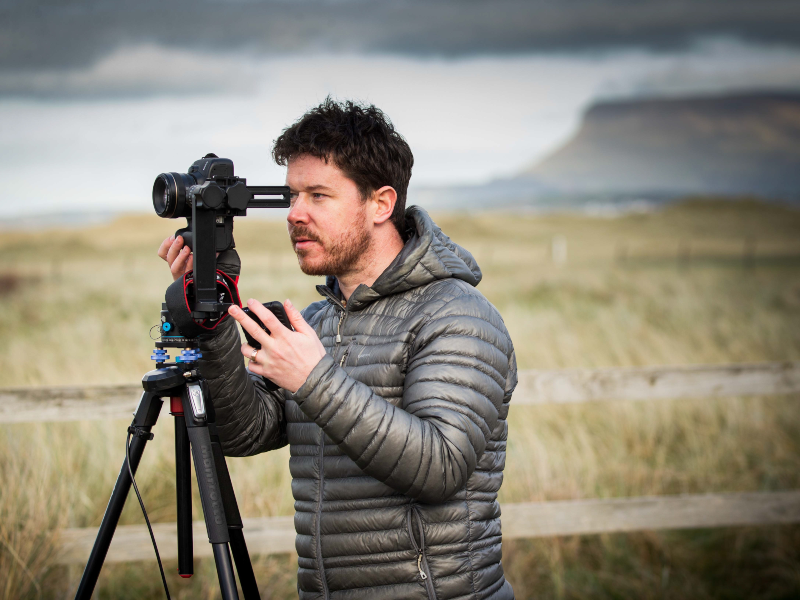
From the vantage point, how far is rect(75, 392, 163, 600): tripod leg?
1856 millimetres

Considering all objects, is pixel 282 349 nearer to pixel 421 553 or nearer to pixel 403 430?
pixel 403 430

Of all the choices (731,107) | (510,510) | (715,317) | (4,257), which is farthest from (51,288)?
(731,107)

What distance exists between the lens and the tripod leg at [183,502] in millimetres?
1870

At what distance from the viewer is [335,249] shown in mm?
1878

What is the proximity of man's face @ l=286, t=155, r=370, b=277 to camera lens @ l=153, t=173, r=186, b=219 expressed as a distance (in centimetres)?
28

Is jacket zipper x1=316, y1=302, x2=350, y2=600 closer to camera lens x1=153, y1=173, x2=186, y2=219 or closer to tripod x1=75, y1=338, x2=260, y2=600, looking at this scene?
tripod x1=75, y1=338, x2=260, y2=600

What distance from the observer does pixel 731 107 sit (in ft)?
314

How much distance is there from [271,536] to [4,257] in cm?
2305

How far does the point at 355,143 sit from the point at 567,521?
7.78ft

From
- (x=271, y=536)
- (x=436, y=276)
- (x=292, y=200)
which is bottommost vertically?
(x=271, y=536)

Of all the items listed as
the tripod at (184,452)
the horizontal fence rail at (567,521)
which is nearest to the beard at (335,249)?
the tripod at (184,452)

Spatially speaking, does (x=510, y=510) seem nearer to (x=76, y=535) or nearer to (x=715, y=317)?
(x=76, y=535)

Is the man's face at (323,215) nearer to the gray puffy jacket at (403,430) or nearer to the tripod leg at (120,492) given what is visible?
the gray puffy jacket at (403,430)

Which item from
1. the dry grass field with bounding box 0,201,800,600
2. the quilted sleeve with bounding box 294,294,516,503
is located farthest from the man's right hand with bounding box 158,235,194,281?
the dry grass field with bounding box 0,201,800,600
